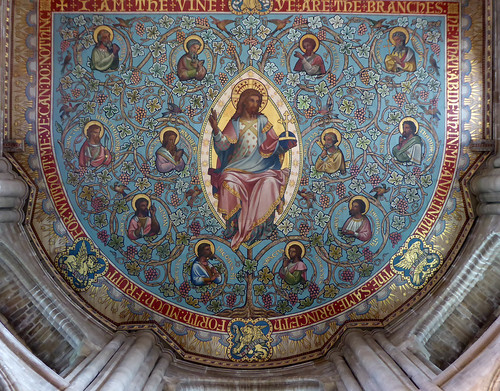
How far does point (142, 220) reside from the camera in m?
8.43

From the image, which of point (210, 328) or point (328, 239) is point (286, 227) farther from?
point (210, 328)

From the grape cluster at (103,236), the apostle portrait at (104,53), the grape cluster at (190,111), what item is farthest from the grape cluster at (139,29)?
the grape cluster at (103,236)

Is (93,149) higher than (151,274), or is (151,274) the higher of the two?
(93,149)

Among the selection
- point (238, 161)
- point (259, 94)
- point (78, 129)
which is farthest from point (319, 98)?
point (78, 129)

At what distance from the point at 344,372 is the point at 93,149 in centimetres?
504

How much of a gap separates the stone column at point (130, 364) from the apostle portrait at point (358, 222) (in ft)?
11.4

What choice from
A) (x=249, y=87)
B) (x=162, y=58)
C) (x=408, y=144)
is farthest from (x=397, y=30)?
(x=162, y=58)

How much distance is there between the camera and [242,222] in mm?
8484

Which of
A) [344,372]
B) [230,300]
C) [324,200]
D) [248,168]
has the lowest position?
[344,372]

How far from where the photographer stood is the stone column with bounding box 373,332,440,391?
6078 mm

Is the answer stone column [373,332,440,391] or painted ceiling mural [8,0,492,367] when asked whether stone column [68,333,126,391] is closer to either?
painted ceiling mural [8,0,492,367]

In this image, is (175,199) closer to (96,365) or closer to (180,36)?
(180,36)

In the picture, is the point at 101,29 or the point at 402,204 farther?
the point at 402,204

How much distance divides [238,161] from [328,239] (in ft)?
6.27
